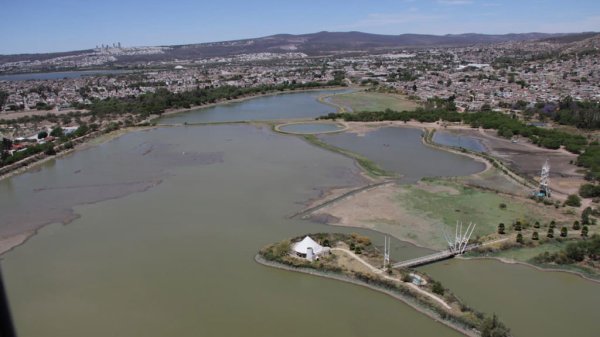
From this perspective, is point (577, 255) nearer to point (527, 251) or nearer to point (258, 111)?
point (527, 251)

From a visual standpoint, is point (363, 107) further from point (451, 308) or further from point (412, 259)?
point (451, 308)

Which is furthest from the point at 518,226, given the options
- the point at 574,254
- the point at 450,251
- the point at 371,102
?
the point at 371,102

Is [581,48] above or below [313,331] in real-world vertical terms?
above

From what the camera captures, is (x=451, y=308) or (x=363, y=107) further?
(x=363, y=107)

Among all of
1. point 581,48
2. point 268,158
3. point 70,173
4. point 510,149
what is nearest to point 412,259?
point 268,158

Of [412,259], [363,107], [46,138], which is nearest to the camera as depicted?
[412,259]

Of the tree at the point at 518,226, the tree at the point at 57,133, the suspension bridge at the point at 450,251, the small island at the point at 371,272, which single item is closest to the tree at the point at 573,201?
the tree at the point at 518,226
